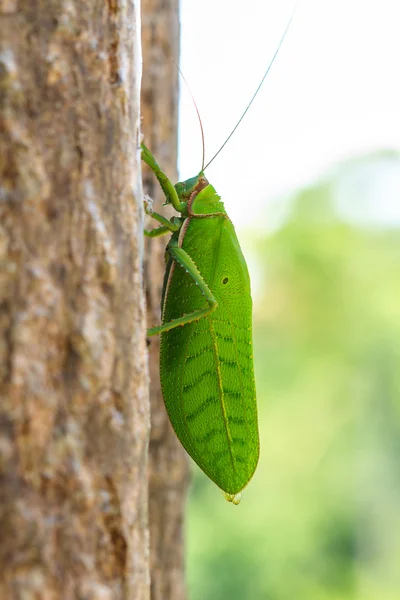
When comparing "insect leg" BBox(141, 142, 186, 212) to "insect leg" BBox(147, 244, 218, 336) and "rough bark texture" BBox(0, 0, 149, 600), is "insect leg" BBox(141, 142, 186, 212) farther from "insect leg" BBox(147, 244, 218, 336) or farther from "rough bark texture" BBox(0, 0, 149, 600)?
"rough bark texture" BBox(0, 0, 149, 600)

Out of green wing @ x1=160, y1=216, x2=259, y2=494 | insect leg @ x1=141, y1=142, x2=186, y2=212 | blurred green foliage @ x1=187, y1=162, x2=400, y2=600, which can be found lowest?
blurred green foliage @ x1=187, y1=162, x2=400, y2=600

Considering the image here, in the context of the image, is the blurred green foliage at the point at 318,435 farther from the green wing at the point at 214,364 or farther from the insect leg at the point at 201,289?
the insect leg at the point at 201,289

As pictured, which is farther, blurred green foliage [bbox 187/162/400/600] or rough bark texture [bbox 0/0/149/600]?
blurred green foliage [bbox 187/162/400/600]

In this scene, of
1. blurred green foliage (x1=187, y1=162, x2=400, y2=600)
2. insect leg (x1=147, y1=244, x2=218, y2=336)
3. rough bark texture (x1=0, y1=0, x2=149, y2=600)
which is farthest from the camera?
blurred green foliage (x1=187, y1=162, x2=400, y2=600)

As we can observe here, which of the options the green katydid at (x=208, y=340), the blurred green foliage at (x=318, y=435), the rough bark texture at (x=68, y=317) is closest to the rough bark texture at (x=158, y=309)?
the green katydid at (x=208, y=340)

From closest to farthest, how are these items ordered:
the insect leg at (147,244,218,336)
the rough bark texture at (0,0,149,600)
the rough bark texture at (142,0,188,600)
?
1. the rough bark texture at (0,0,149,600)
2. the insect leg at (147,244,218,336)
3. the rough bark texture at (142,0,188,600)

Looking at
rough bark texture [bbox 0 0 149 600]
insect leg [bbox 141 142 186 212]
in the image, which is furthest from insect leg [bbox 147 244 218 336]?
rough bark texture [bbox 0 0 149 600]

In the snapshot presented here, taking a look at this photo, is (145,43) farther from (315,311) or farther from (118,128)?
(315,311)
